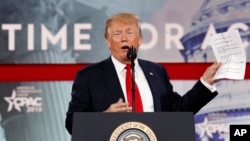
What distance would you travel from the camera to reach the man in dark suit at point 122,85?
122 inches

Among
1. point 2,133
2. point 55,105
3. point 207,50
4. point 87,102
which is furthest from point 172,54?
point 87,102

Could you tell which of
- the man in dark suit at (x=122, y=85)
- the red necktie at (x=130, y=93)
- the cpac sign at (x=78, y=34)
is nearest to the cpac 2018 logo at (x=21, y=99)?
the cpac sign at (x=78, y=34)

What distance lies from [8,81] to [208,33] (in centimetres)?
131

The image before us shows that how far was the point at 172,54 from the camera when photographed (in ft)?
14.9

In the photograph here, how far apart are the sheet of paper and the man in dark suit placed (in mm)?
193

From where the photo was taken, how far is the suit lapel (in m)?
3.13

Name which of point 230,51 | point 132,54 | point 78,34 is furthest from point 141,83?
point 78,34

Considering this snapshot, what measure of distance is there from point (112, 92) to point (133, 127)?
0.64 m

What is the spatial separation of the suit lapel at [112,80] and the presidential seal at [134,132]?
61cm

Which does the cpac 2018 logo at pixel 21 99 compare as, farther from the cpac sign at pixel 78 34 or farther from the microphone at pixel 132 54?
the microphone at pixel 132 54

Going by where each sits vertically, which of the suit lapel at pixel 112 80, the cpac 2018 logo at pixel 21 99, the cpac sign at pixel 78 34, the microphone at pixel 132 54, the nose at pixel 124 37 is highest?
the cpac sign at pixel 78 34

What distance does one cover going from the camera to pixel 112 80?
125 inches

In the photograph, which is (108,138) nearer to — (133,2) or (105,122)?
(105,122)

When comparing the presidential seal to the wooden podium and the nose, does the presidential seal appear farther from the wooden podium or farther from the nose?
the nose
